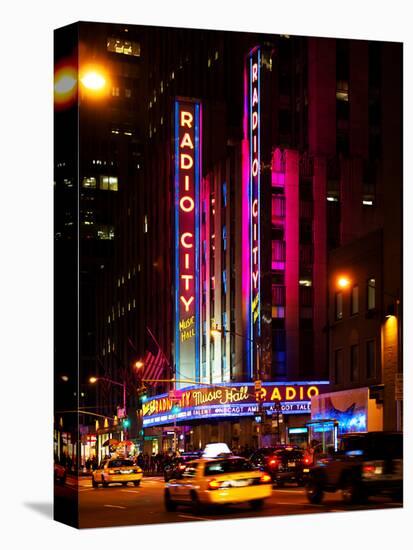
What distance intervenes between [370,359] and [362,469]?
3796mm

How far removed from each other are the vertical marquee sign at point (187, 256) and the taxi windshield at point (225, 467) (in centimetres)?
221

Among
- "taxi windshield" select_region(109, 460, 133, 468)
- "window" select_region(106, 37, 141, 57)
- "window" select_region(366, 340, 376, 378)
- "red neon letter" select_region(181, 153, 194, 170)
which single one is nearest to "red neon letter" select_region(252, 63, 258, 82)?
"red neon letter" select_region(181, 153, 194, 170)

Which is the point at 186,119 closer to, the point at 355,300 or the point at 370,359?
the point at 355,300

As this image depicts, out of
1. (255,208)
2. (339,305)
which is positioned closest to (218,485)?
(339,305)

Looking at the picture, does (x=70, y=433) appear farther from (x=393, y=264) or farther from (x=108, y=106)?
(x=393, y=264)

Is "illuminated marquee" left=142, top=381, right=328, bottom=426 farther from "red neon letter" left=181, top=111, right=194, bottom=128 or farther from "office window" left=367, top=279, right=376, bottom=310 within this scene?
"red neon letter" left=181, top=111, right=194, bottom=128

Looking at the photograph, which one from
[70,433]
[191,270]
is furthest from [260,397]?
[70,433]

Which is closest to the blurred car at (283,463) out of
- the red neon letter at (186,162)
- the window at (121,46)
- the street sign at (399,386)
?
the street sign at (399,386)

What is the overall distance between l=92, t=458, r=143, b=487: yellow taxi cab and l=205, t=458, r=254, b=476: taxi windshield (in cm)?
152

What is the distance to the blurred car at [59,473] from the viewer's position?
76.1 ft

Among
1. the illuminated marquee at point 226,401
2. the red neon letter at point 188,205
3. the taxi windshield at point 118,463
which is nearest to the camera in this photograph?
the taxi windshield at point 118,463

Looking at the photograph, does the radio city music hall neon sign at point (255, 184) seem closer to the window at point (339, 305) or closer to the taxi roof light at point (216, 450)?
the window at point (339, 305)

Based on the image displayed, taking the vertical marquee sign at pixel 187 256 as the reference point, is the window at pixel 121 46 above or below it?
above

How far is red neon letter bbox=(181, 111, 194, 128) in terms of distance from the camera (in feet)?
87.2
